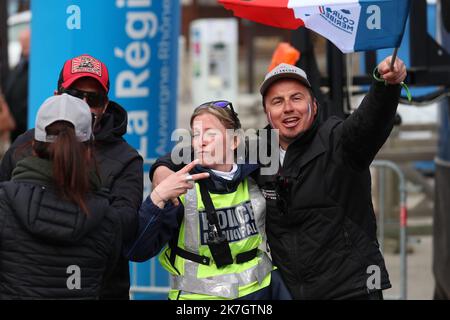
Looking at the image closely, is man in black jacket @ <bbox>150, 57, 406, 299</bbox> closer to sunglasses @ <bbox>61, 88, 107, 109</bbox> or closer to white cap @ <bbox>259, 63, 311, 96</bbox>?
white cap @ <bbox>259, 63, 311, 96</bbox>

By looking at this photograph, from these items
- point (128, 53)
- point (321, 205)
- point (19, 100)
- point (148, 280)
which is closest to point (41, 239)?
point (321, 205)

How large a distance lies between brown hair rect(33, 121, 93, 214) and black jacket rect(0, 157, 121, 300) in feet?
0.10

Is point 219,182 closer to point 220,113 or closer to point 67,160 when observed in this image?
point 220,113

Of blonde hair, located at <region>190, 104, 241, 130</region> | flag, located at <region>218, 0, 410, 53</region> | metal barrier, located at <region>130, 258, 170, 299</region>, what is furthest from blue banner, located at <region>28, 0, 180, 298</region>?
blonde hair, located at <region>190, 104, 241, 130</region>

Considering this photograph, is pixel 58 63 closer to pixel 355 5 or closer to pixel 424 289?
pixel 355 5

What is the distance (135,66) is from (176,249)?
8.41 feet

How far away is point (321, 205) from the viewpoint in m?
3.38

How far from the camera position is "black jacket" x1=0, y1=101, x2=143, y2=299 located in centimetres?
346

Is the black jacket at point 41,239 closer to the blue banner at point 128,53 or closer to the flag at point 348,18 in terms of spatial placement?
the flag at point 348,18

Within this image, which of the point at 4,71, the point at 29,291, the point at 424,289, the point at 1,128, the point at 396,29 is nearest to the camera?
the point at 29,291

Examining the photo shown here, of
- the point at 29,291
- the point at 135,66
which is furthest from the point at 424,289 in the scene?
the point at 29,291

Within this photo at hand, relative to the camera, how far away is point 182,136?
13.1 feet

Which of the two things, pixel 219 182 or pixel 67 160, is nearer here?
pixel 67 160

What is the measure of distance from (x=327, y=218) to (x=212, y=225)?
44 cm
